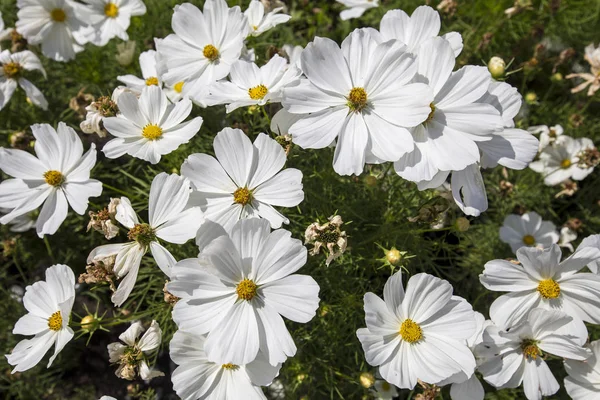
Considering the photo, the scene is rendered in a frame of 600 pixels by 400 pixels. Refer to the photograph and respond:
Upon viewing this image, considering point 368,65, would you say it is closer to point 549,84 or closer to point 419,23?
point 419,23

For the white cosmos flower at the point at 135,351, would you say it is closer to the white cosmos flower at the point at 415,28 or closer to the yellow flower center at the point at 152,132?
the yellow flower center at the point at 152,132

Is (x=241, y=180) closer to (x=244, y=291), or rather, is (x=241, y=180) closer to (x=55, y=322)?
(x=244, y=291)

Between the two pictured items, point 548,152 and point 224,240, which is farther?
point 548,152

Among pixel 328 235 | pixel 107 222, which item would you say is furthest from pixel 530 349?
pixel 107 222

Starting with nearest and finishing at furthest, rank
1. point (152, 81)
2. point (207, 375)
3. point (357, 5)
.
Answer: point (207, 375), point (152, 81), point (357, 5)

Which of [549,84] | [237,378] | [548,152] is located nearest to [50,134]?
[237,378]

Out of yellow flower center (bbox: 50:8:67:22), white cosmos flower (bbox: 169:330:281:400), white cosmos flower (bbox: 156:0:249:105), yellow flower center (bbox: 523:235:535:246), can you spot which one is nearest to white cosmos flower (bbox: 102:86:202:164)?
white cosmos flower (bbox: 156:0:249:105)

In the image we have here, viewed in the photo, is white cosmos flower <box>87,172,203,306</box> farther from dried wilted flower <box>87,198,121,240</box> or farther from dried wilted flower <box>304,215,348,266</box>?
dried wilted flower <box>304,215,348,266</box>

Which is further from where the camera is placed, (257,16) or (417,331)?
(257,16)
